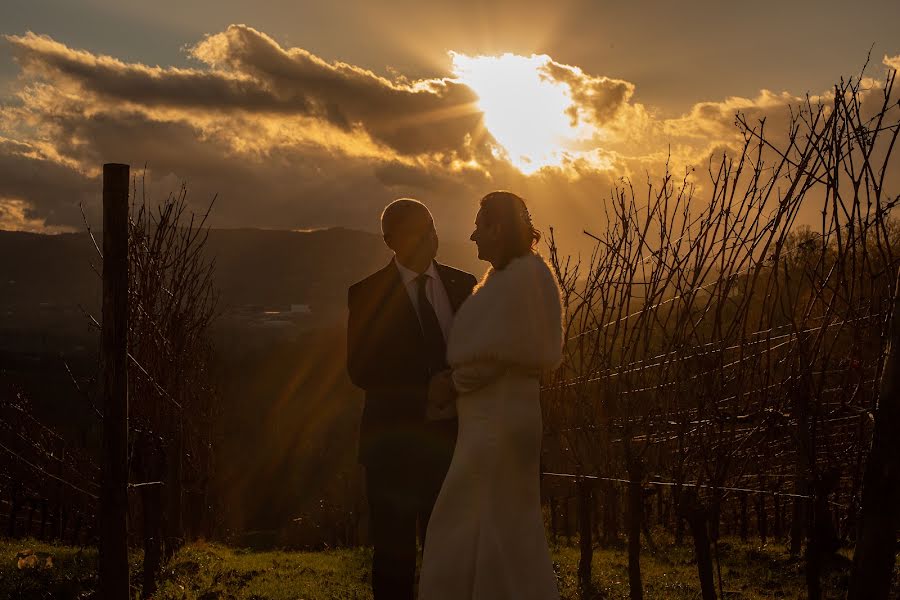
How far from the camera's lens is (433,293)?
169 inches

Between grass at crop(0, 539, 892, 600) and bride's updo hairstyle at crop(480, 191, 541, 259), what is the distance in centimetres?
461

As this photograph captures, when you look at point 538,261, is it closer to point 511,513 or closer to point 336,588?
point 511,513

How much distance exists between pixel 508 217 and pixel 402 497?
1529 mm

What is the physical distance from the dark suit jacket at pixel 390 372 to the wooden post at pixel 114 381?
1.79 metres

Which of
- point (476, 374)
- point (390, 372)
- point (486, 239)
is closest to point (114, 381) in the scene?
point (390, 372)

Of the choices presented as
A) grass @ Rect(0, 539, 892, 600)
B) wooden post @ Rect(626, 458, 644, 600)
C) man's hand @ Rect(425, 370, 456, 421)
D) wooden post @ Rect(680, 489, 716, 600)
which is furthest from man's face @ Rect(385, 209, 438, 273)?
grass @ Rect(0, 539, 892, 600)

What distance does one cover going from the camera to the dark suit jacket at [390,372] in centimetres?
417

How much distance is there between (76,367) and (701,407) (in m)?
119

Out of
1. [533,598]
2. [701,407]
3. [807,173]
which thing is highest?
[807,173]

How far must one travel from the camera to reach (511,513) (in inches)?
147

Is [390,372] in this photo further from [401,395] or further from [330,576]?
[330,576]

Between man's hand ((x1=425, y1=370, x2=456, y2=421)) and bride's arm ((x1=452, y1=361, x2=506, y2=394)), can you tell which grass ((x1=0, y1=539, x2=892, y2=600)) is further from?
bride's arm ((x1=452, y1=361, x2=506, y2=394))

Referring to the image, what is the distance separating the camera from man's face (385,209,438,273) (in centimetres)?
415

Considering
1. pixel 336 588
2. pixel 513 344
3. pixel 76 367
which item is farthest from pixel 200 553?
pixel 76 367
